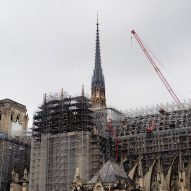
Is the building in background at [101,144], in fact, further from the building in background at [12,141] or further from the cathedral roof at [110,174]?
the cathedral roof at [110,174]

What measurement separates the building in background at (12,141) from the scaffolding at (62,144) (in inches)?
361

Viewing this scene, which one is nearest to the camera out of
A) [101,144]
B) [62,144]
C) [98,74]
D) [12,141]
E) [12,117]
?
[62,144]

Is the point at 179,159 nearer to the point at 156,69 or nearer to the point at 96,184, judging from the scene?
the point at 96,184

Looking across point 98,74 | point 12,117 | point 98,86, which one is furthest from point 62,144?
point 98,74

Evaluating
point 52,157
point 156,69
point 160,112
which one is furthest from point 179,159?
point 156,69

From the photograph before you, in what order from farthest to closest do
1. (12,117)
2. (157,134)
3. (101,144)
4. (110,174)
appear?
(12,117), (157,134), (101,144), (110,174)

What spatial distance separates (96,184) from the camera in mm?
51312

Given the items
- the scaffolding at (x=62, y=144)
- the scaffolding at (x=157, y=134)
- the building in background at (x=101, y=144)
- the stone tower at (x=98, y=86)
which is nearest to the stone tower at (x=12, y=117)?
the stone tower at (x=98, y=86)

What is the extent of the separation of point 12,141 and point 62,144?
652 inches

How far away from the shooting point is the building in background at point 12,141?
83.4 meters

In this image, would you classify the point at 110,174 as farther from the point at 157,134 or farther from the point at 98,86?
the point at 98,86

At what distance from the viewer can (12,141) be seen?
285 ft

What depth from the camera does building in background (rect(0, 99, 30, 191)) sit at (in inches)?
3282

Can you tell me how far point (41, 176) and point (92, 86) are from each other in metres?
48.5
